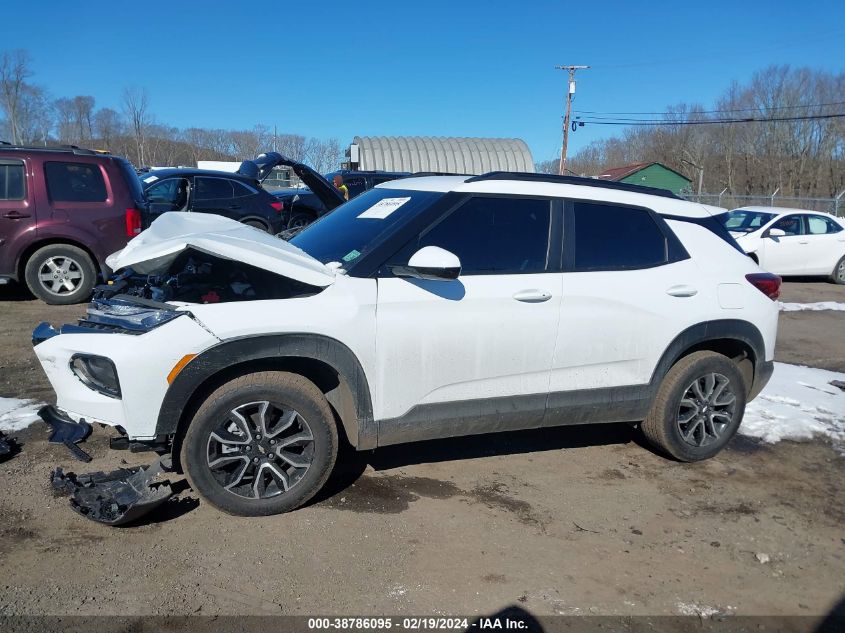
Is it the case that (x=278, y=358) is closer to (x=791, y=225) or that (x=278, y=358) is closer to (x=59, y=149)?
(x=59, y=149)

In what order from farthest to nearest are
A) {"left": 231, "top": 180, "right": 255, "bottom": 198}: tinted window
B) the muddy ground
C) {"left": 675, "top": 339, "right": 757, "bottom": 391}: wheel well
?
{"left": 231, "top": 180, "right": 255, "bottom": 198}: tinted window → {"left": 675, "top": 339, "right": 757, "bottom": 391}: wheel well → the muddy ground

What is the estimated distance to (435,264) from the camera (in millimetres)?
3330

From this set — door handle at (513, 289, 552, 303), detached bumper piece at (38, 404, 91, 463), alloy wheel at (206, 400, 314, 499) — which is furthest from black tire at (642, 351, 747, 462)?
detached bumper piece at (38, 404, 91, 463)

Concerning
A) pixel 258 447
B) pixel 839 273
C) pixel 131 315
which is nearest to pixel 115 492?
pixel 258 447

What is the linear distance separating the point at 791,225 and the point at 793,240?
30 centimetres

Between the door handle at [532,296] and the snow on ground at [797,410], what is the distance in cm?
248

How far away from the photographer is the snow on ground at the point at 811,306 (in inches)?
414

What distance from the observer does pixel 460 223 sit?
3.80m

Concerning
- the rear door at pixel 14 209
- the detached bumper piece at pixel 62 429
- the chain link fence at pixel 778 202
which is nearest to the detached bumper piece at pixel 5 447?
Result: the detached bumper piece at pixel 62 429

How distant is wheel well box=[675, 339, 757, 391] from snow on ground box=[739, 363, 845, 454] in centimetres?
77

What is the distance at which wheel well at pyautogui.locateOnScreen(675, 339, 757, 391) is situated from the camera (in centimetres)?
443

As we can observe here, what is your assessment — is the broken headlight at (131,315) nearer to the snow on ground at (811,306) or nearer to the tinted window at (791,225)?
the snow on ground at (811,306)

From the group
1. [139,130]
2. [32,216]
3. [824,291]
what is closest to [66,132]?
[139,130]

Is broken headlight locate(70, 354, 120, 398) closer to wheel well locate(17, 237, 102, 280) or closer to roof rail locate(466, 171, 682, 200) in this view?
roof rail locate(466, 171, 682, 200)
